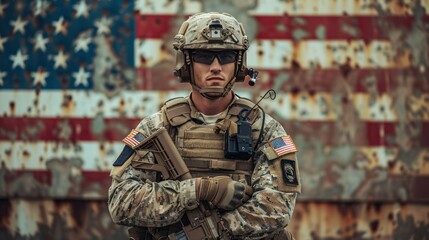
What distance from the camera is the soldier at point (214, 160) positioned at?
4867mm

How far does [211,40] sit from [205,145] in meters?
0.44

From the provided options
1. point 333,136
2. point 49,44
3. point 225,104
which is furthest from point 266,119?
point 49,44

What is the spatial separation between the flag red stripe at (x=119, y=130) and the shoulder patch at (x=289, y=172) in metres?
2.12

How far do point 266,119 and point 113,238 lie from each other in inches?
98.4

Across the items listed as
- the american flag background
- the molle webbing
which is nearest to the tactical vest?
the molle webbing

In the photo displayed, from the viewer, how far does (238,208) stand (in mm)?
4898

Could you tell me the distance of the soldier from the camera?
4.87m

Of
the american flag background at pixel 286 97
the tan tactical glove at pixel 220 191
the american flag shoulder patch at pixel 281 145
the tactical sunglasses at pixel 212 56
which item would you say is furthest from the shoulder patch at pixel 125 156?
the american flag background at pixel 286 97

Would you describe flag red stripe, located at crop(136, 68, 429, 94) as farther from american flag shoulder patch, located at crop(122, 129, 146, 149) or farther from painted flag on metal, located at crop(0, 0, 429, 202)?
american flag shoulder patch, located at crop(122, 129, 146, 149)

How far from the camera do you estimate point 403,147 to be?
23.5 ft

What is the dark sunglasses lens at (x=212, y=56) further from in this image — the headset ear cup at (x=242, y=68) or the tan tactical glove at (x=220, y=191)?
the tan tactical glove at (x=220, y=191)

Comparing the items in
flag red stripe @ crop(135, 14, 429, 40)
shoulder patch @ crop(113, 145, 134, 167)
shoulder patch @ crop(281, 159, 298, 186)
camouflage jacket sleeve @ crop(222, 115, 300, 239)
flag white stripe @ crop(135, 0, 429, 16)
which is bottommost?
camouflage jacket sleeve @ crop(222, 115, 300, 239)

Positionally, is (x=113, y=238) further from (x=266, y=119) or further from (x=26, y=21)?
(x=266, y=119)

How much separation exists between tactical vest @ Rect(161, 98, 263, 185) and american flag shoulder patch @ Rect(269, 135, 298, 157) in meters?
0.08
